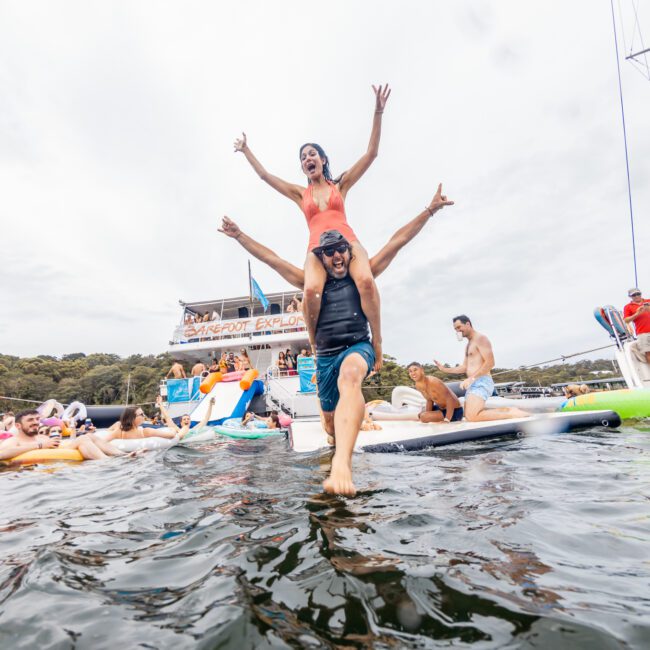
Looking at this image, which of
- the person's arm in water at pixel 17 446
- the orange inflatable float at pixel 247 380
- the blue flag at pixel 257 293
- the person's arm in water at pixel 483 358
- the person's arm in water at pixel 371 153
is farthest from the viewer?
the blue flag at pixel 257 293

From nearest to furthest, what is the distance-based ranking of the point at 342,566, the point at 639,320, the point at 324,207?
the point at 342,566, the point at 324,207, the point at 639,320

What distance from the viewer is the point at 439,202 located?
2.88 m

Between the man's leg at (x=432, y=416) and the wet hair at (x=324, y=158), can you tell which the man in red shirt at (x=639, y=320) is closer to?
the man's leg at (x=432, y=416)

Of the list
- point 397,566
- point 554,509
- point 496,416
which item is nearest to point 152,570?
point 397,566

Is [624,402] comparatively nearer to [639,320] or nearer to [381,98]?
[639,320]

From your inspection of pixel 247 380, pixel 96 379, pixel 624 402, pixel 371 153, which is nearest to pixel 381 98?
pixel 371 153

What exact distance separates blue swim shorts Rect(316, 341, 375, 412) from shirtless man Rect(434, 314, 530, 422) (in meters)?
3.13

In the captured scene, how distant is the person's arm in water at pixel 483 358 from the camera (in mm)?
5531

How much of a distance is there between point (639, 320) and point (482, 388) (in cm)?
424

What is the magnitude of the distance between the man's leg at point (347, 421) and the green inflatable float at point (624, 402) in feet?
16.6

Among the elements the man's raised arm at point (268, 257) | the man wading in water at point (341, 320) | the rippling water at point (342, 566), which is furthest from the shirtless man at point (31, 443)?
the man's raised arm at point (268, 257)

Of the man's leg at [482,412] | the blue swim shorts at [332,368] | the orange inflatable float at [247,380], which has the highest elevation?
the orange inflatable float at [247,380]

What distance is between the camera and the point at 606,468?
2617 mm

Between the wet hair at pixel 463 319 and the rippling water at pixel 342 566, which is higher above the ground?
the wet hair at pixel 463 319
